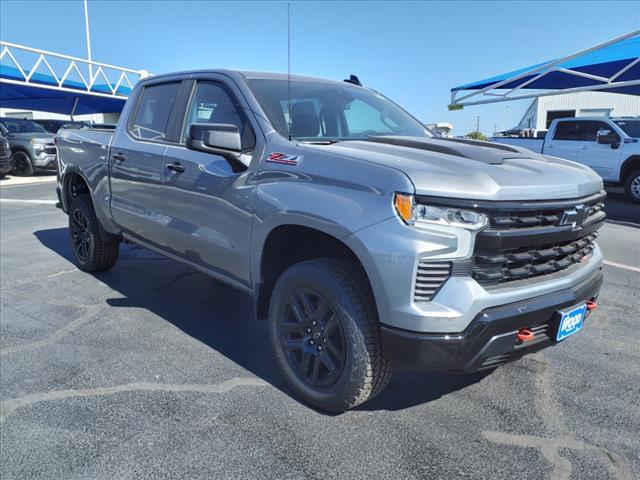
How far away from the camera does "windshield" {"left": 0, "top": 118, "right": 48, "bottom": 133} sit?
648 inches

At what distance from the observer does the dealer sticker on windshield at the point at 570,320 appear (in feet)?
8.11

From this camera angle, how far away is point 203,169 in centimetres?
335

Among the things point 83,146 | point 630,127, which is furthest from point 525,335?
point 630,127

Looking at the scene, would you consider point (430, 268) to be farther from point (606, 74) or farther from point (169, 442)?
point (606, 74)

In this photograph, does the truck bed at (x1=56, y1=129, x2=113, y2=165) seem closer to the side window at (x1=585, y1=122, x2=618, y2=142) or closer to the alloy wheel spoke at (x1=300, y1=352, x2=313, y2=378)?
the alloy wheel spoke at (x1=300, y1=352, x2=313, y2=378)

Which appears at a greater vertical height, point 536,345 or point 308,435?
point 536,345

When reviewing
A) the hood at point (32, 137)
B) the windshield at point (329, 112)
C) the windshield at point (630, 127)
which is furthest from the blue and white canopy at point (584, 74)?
the hood at point (32, 137)

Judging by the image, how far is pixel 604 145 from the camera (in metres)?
12.3

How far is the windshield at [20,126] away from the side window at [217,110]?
51.3 feet

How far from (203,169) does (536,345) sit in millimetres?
2233

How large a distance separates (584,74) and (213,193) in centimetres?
1152

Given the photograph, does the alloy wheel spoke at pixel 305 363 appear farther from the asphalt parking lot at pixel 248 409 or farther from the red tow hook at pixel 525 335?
the red tow hook at pixel 525 335

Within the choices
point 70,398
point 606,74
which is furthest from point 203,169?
point 606,74

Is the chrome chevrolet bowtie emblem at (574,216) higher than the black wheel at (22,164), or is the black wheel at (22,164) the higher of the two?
the chrome chevrolet bowtie emblem at (574,216)
